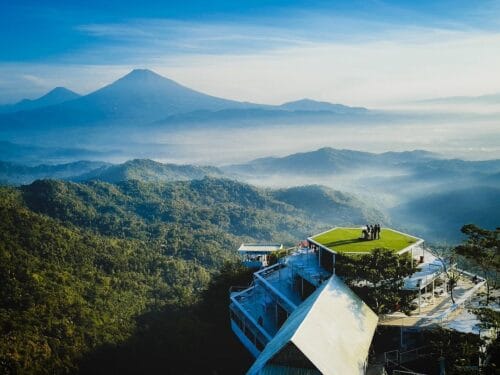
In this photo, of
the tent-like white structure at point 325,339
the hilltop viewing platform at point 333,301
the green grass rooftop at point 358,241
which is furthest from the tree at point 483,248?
the tent-like white structure at point 325,339

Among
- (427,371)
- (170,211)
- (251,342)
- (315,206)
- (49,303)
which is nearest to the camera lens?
(427,371)

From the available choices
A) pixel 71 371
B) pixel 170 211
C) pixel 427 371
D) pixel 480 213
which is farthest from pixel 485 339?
pixel 480 213

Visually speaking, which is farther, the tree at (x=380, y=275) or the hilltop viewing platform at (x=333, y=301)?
the tree at (x=380, y=275)

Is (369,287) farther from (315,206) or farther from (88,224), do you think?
(315,206)

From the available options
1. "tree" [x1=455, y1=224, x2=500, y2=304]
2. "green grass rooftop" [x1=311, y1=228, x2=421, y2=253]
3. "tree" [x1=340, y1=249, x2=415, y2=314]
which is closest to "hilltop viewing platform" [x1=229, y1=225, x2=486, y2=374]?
"green grass rooftop" [x1=311, y1=228, x2=421, y2=253]

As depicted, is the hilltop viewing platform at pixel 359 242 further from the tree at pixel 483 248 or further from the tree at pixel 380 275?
the tree at pixel 483 248

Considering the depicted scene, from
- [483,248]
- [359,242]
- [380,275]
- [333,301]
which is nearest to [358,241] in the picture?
[359,242]

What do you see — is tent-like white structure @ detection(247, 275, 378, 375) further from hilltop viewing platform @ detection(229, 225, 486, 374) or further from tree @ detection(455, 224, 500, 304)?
tree @ detection(455, 224, 500, 304)
